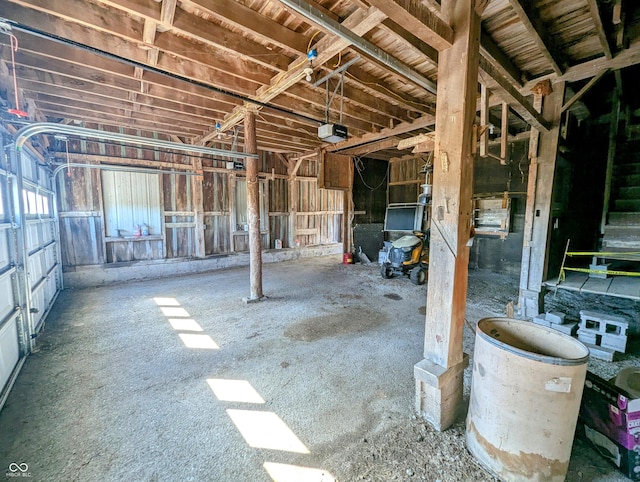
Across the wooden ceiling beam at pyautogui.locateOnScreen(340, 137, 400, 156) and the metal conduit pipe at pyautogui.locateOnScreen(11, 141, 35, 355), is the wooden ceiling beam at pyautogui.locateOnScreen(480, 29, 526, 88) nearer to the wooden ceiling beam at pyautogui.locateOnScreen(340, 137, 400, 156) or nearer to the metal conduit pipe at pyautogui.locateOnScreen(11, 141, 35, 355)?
the wooden ceiling beam at pyautogui.locateOnScreen(340, 137, 400, 156)

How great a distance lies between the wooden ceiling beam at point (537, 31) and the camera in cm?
215

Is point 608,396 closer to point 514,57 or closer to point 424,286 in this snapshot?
point 514,57

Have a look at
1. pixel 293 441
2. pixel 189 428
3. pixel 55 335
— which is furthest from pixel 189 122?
pixel 293 441

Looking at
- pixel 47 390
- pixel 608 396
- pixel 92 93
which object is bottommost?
pixel 47 390

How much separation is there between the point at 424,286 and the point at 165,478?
487cm

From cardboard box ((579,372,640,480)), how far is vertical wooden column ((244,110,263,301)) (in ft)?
12.9

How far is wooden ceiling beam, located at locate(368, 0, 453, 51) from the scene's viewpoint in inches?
58.9

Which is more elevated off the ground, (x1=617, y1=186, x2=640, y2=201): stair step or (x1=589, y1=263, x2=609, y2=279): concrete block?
(x1=617, y1=186, x2=640, y2=201): stair step

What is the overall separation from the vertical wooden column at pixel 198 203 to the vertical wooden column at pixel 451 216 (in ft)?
20.4

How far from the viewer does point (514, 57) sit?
3.06 m

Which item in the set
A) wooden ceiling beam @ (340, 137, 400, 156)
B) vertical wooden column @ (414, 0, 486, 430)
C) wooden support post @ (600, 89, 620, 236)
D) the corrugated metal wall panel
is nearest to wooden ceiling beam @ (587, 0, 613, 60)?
vertical wooden column @ (414, 0, 486, 430)

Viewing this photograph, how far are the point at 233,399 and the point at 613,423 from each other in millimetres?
2463

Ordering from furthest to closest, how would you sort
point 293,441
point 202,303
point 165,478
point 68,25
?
1. point 202,303
2. point 68,25
3. point 293,441
4. point 165,478

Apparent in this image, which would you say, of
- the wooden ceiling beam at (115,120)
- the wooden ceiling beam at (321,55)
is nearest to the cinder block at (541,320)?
the wooden ceiling beam at (321,55)
